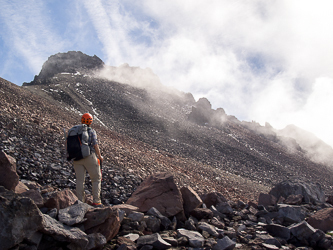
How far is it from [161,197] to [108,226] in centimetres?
217

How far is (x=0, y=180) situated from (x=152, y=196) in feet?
11.3

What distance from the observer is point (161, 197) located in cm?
597

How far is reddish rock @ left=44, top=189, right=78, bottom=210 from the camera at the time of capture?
4035 millimetres

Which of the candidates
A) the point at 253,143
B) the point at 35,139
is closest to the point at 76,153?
the point at 35,139

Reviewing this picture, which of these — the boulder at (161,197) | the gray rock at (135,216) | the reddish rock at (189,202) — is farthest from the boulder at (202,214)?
the gray rock at (135,216)

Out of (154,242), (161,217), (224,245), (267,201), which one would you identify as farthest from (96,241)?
(267,201)

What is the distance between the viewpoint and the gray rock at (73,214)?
11.8ft

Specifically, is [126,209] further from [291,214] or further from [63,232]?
[291,214]

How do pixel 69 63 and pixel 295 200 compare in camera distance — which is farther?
pixel 69 63

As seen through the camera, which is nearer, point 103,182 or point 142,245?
point 142,245

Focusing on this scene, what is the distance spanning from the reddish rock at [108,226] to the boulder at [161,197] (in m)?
1.64

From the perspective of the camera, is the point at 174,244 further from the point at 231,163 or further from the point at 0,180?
the point at 231,163

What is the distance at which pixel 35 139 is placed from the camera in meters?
9.41

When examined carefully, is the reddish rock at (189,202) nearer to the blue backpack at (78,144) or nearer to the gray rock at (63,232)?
the blue backpack at (78,144)
